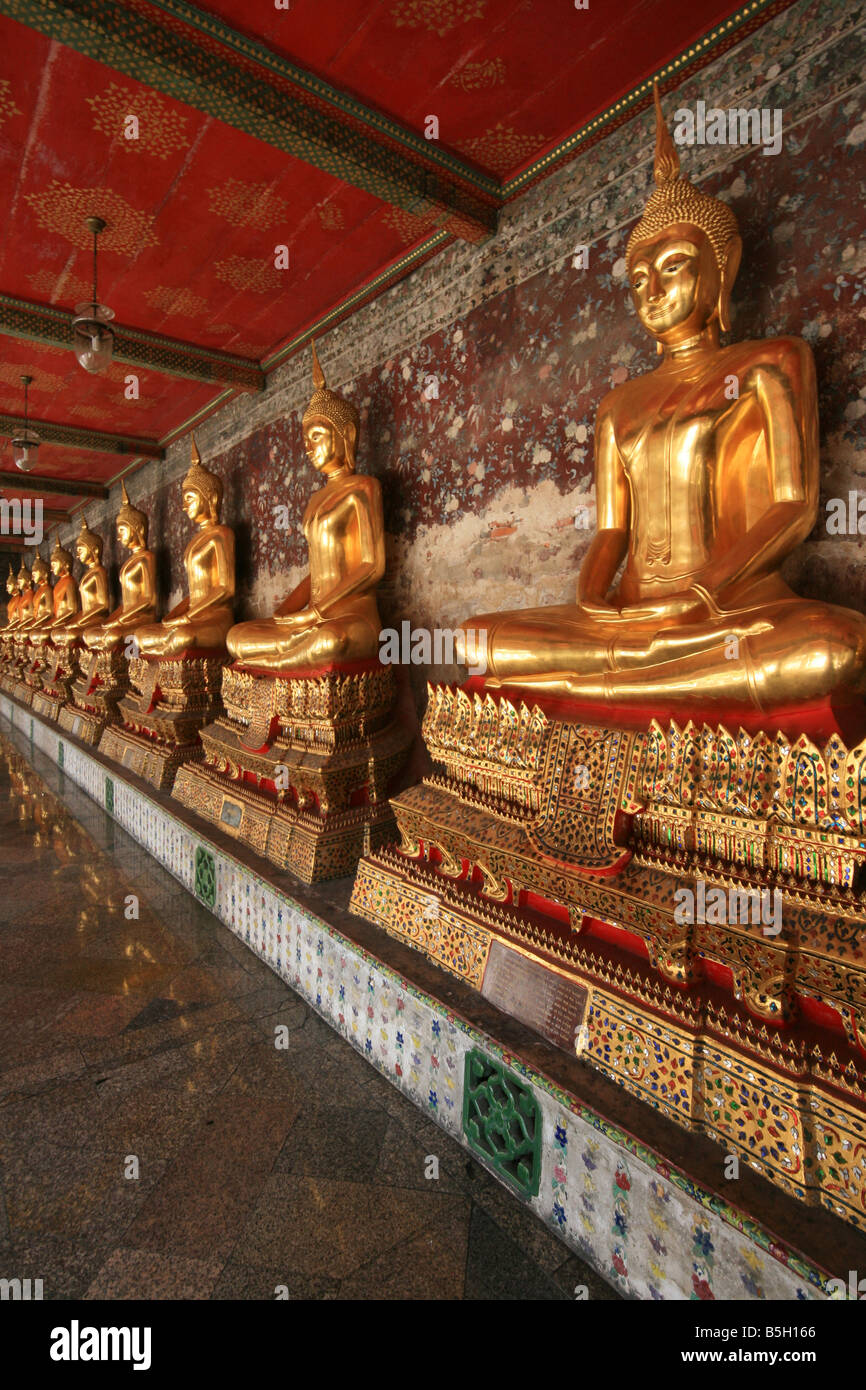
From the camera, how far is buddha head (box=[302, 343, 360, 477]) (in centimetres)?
356

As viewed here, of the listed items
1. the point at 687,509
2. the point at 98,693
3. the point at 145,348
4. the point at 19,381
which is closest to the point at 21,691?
the point at 98,693

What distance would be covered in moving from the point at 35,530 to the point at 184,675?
9.66 metres

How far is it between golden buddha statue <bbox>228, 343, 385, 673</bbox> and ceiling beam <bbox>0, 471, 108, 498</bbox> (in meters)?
6.31

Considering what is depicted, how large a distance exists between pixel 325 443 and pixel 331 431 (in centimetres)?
7

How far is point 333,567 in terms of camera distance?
3572 mm

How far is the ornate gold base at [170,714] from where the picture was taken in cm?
438

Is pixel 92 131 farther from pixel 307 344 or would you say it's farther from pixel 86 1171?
pixel 86 1171

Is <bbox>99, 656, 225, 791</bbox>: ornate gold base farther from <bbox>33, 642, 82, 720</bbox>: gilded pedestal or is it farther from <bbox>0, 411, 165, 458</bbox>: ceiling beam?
<bbox>33, 642, 82, 720</bbox>: gilded pedestal

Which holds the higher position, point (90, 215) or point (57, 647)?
point (90, 215)

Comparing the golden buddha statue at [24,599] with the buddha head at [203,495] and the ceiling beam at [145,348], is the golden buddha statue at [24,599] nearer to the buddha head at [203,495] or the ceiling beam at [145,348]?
the buddha head at [203,495]

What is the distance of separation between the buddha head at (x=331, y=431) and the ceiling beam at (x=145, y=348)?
55.9 inches

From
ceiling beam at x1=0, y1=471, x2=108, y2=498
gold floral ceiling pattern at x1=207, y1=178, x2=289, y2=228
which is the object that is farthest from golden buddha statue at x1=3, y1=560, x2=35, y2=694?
gold floral ceiling pattern at x1=207, y1=178, x2=289, y2=228

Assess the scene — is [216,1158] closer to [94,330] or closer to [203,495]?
[94,330]
